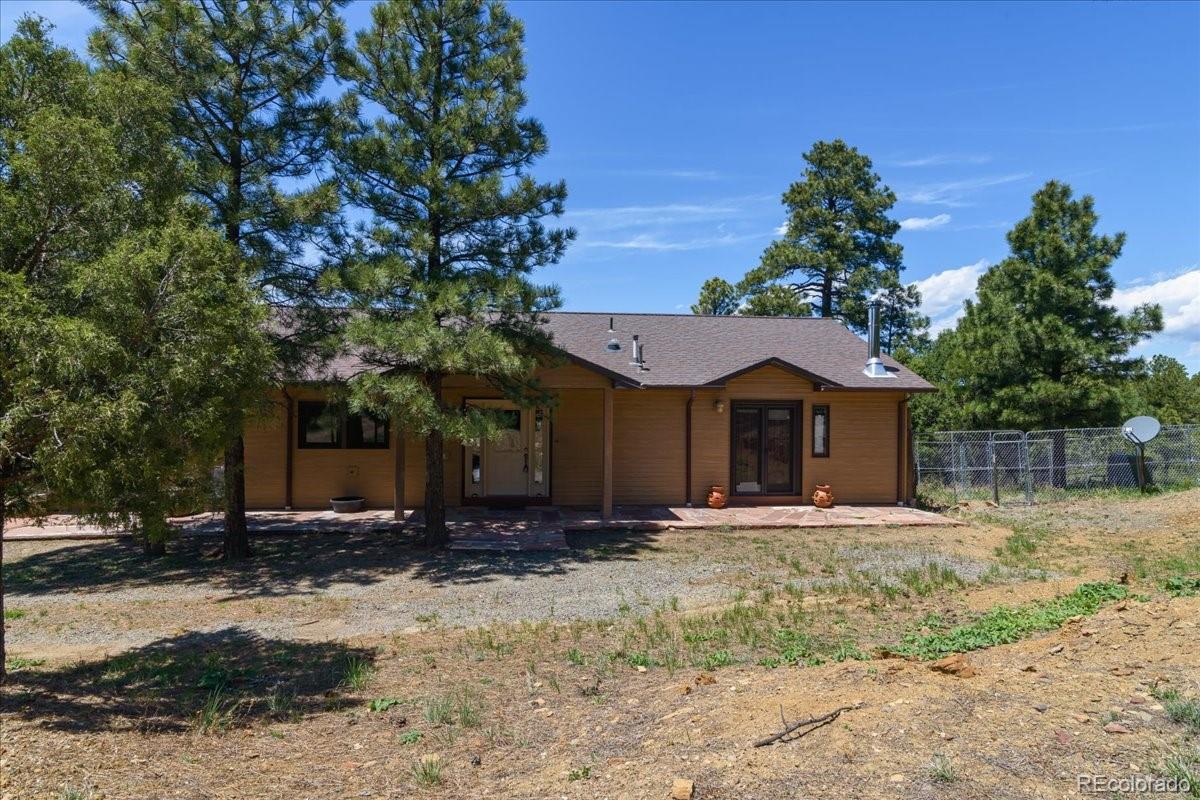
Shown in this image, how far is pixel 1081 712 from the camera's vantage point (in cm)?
359

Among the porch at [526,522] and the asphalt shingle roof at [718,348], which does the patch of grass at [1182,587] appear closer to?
the porch at [526,522]

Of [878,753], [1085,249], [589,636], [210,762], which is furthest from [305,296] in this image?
[1085,249]

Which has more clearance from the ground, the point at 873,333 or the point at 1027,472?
the point at 873,333

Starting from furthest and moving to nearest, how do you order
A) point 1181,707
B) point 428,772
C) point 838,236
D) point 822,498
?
point 838,236, point 822,498, point 428,772, point 1181,707

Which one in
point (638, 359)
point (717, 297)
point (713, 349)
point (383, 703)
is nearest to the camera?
point (383, 703)

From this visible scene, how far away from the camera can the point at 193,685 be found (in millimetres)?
5273

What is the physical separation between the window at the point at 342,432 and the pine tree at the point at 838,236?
23.5 m

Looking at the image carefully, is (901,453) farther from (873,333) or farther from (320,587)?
(320,587)

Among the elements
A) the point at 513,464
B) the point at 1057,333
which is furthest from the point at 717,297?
the point at 513,464

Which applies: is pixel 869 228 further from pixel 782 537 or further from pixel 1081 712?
pixel 1081 712

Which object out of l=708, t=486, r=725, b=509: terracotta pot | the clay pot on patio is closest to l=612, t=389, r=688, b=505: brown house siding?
l=708, t=486, r=725, b=509: terracotta pot

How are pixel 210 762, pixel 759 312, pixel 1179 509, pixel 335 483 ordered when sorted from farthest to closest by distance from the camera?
pixel 759 312
pixel 335 483
pixel 1179 509
pixel 210 762

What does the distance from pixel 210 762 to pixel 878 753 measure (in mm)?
3616

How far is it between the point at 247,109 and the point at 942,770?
11.4 m
